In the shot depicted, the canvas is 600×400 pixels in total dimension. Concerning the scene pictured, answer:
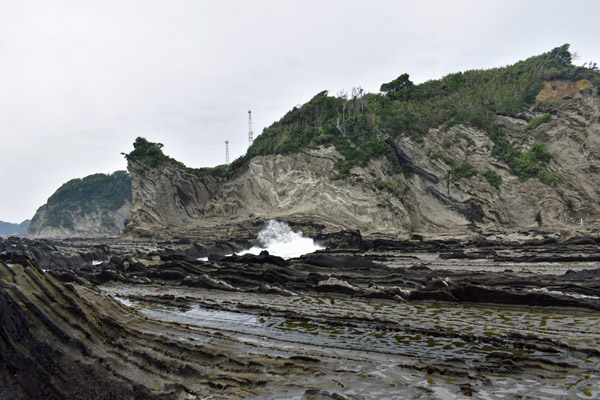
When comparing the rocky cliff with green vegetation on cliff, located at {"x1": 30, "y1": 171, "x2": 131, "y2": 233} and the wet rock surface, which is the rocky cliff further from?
green vegetation on cliff, located at {"x1": 30, "y1": 171, "x2": 131, "y2": 233}

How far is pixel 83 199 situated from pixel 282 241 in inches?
3107

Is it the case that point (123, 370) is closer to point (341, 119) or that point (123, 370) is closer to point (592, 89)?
point (341, 119)

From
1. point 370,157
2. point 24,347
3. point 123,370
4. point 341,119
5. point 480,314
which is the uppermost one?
point 341,119

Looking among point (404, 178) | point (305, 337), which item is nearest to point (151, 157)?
point (404, 178)

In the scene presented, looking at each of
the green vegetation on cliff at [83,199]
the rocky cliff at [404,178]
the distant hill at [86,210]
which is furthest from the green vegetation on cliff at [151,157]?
the green vegetation on cliff at [83,199]

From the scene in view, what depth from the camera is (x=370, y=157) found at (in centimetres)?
4981

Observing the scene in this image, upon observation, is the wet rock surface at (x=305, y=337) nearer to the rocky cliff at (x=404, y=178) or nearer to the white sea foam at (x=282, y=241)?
the white sea foam at (x=282, y=241)

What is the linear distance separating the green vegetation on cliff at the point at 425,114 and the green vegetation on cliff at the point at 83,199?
58.5 m

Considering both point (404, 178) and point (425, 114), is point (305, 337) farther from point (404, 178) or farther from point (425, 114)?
point (425, 114)

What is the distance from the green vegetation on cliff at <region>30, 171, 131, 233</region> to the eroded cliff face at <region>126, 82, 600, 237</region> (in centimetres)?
5040

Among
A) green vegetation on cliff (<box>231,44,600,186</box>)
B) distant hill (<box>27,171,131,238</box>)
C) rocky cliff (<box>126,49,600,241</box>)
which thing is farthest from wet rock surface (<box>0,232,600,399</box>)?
distant hill (<box>27,171,131,238</box>)

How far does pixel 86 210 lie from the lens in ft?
324

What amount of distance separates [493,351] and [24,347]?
857cm

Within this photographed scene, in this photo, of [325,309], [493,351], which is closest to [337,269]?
[325,309]
